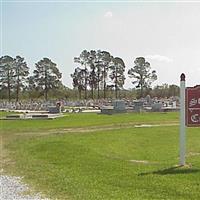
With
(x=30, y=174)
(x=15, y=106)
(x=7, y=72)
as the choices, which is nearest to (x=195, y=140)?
(x=30, y=174)

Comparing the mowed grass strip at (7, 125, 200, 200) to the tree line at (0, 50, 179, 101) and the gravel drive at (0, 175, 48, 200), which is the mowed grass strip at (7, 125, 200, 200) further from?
the tree line at (0, 50, 179, 101)

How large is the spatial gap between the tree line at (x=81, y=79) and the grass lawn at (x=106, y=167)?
189 feet

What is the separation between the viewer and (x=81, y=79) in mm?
79500

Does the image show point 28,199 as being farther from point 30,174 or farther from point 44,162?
point 44,162

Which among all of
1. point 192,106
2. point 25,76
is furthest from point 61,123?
point 25,76

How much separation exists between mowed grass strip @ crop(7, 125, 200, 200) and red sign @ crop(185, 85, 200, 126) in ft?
3.72

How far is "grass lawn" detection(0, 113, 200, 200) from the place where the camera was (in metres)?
7.78

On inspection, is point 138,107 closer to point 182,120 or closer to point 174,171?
point 182,120

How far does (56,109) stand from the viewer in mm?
37875

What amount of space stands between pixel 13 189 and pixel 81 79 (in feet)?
234

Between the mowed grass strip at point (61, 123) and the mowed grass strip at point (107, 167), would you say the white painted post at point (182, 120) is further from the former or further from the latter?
the mowed grass strip at point (61, 123)

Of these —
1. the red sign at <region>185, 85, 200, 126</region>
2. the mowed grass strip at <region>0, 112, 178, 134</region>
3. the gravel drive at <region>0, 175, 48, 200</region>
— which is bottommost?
the gravel drive at <region>0, 175, 48, 200</region>

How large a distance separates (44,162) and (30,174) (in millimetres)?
1714

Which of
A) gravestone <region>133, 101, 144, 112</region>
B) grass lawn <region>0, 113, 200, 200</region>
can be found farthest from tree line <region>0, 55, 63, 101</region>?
grass lawn <region>0, 113, 200, 200</region>
